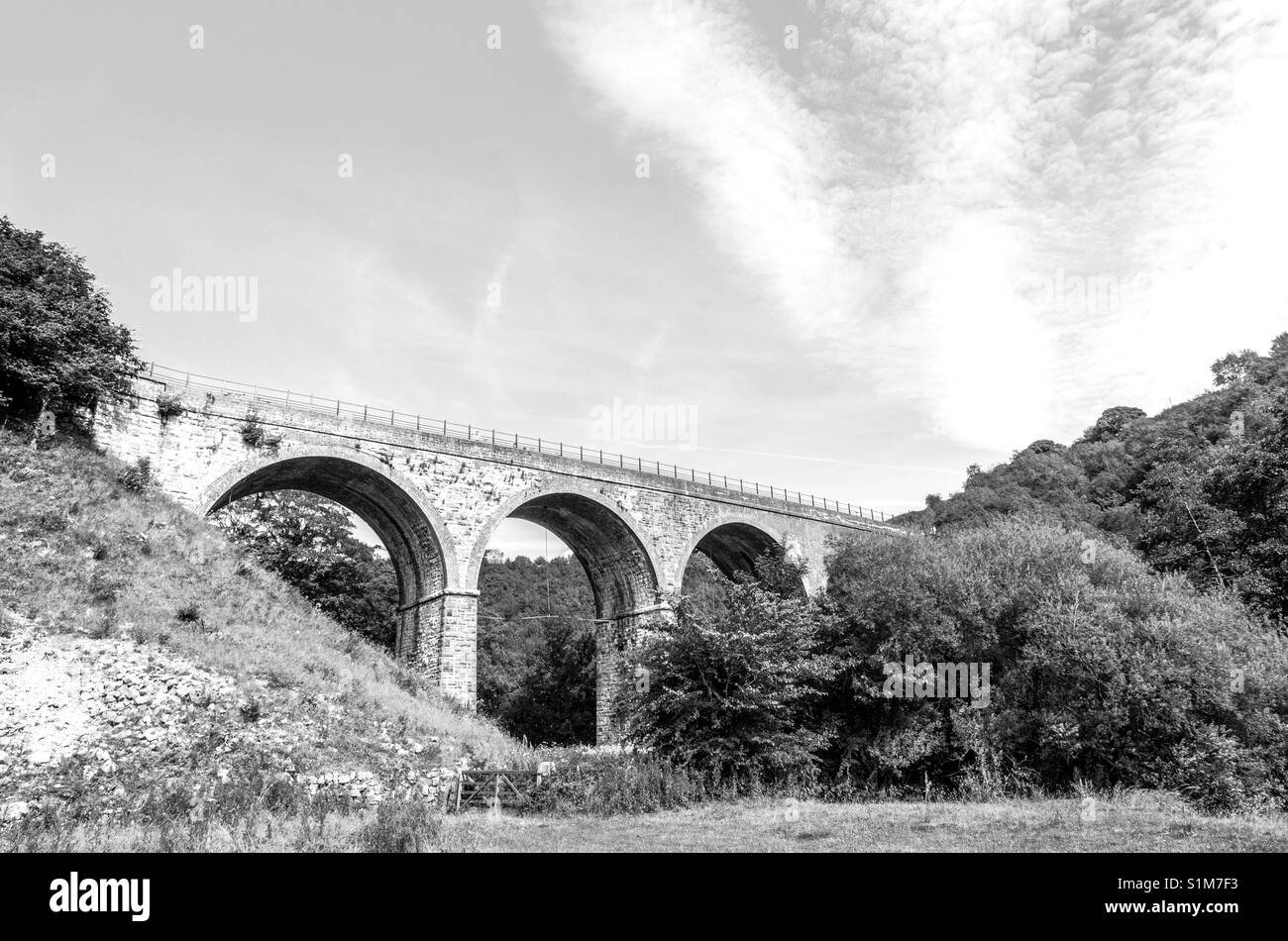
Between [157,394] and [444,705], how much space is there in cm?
1190

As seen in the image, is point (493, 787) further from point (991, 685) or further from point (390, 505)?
point (390, 505)

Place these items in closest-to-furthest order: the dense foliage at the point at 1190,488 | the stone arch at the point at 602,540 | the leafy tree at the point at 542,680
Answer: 1. the dense foliage at the point at 1190,488
2. the stone arch at the point at 602,540
3. the leafy tree at the point at 542,680

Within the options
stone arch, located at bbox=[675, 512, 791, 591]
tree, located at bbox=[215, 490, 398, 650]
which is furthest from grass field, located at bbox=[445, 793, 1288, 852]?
tree, located at bbox=[215, 490, 398, 650]

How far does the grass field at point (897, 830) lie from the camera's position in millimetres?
9555

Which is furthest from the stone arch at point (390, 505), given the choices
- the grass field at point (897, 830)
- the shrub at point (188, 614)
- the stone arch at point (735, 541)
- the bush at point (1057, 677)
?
the grass field at point (897, 830)

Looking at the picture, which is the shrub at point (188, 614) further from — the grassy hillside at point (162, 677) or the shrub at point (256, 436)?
the shrub at point (256, 436)

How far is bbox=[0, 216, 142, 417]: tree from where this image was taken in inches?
762

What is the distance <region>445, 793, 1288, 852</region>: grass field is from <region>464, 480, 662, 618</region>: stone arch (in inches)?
657

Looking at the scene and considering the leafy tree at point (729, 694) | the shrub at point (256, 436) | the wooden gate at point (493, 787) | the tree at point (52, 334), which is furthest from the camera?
the shrub at point (256, 436)

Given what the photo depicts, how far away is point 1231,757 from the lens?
15164mm

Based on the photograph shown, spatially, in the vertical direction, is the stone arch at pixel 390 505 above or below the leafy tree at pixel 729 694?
above

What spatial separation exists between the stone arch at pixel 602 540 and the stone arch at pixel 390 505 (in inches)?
130

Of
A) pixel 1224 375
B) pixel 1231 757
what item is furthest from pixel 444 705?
pixel 1224 375
